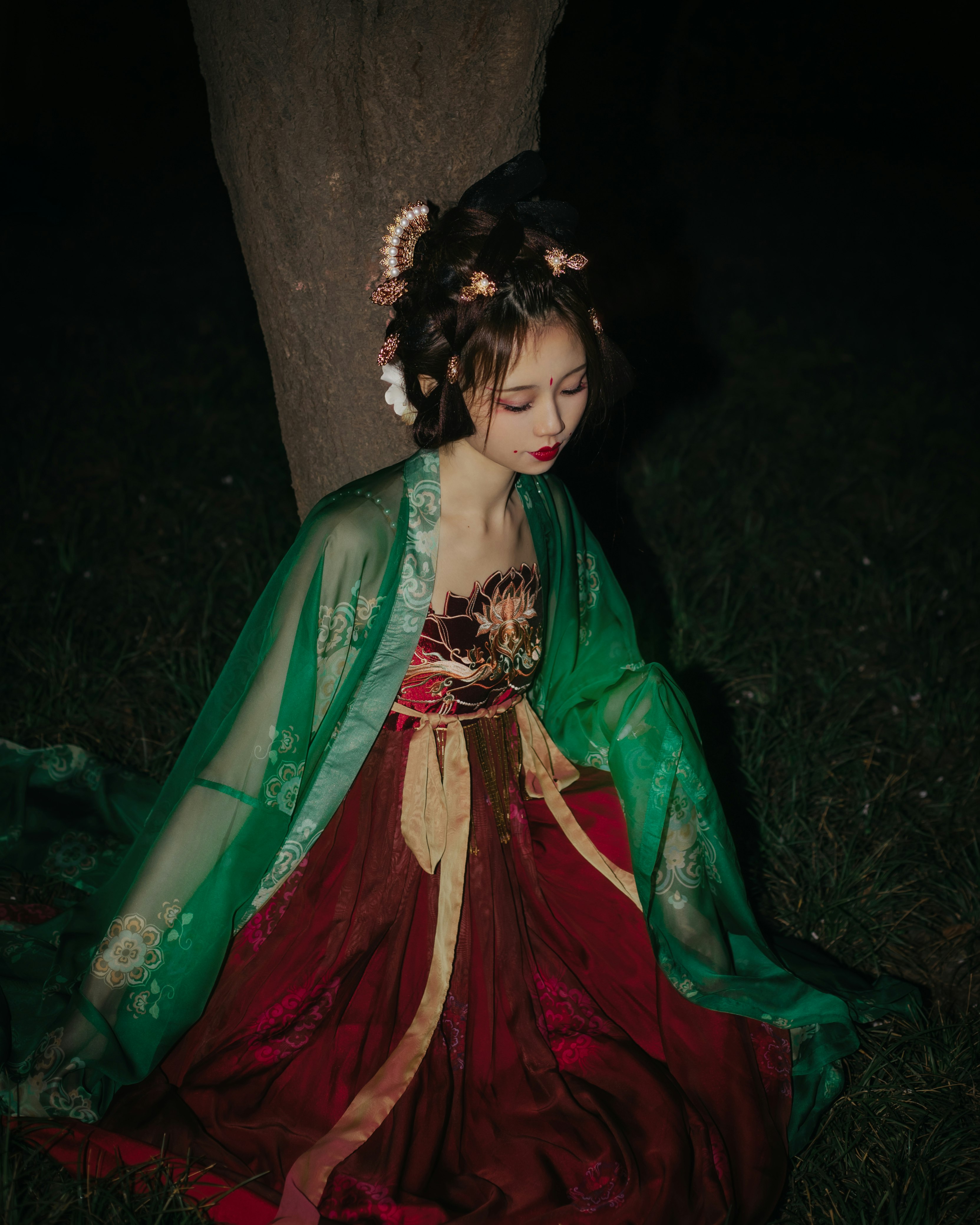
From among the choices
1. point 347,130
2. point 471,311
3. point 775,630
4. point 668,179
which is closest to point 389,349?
point 471,311

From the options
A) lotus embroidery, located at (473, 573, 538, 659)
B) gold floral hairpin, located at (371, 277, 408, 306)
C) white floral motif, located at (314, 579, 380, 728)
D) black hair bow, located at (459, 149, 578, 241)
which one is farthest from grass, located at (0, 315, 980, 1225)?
black hair bow, located at (459, 149, 578, 241)

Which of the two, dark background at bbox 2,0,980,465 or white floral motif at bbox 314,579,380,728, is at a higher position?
dark background at bbox 2,0,980,465

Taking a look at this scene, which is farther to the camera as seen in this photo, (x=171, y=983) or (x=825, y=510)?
(x=825, y=510)

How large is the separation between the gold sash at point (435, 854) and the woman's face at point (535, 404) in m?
0.51

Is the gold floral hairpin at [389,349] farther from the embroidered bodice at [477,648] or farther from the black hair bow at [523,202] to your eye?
the embroidered bodice at [477,648]

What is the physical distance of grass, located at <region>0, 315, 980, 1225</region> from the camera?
215 centimetres

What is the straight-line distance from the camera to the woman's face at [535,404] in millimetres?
1743

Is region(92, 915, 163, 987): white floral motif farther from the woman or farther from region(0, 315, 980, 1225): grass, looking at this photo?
region(0, 315, 980, 1225): grass

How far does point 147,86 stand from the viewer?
388 inches

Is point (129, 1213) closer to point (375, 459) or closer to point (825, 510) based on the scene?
point (375, 459)

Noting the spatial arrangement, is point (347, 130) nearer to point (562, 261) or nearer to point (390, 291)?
point (390, 291)

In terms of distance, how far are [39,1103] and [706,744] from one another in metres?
2.01

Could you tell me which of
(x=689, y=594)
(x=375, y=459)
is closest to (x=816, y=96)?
(x=689, y=594)

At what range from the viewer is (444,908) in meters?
1.93
